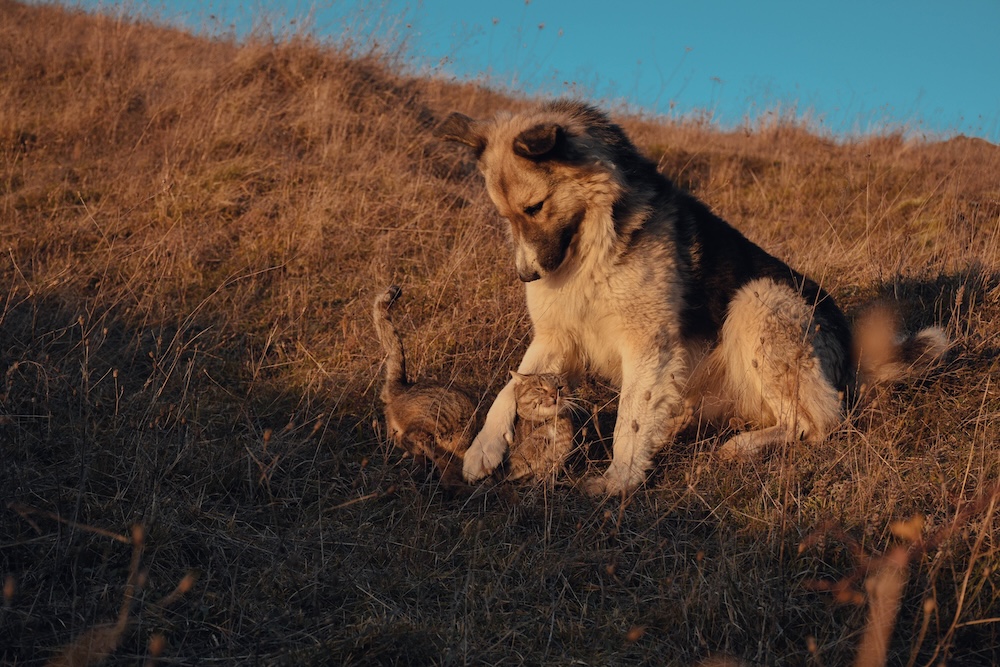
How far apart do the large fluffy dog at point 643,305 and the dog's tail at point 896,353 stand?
0.01m

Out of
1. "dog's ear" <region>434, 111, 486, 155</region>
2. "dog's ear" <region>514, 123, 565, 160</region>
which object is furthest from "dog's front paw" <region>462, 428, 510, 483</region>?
"dog's ear" <region>434, 111, 486, 155</region>

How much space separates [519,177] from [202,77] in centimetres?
620

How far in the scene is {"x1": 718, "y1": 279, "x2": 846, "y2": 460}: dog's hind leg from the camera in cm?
431

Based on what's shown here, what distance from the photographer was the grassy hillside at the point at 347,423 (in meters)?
2.77

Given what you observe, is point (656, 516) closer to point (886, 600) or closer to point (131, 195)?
point (886, 600)

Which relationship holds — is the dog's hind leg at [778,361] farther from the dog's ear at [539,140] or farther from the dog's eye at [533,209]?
the dog's ear at [539,140]

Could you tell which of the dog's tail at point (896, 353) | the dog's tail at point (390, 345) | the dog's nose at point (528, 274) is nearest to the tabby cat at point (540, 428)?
the dog's nose at point (528, 274)

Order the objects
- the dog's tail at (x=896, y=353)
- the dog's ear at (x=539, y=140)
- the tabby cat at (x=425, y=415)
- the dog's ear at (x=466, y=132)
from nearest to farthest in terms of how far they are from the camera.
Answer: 1. the dog's ear at (x=539, y=140)
2. the tabby cat at (x=425, y=415)
3. the dog's ear at (x=466, y=132)
4. the dog's tail at (x=896, y=353)

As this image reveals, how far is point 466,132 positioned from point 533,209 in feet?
2.37

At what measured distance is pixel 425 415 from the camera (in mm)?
4180

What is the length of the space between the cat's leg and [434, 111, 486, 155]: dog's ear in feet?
3.93

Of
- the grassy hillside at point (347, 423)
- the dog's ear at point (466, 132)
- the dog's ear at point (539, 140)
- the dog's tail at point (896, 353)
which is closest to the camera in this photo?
the grassy hillside at point (347, 423)

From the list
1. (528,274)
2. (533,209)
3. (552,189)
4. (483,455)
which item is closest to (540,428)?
(483,455)

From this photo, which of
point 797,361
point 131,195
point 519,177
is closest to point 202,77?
point 131,195
